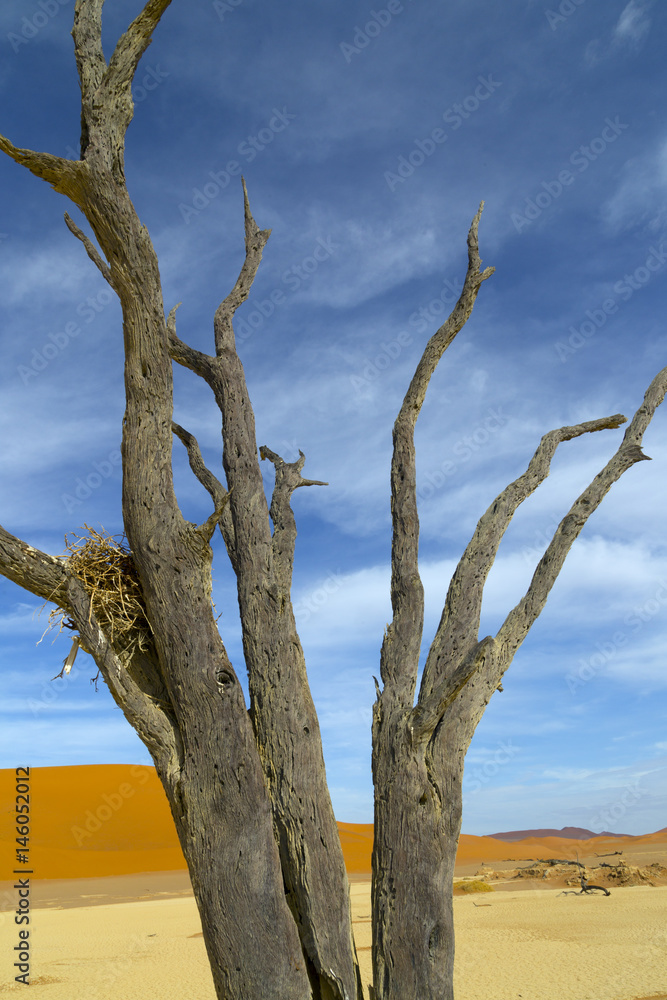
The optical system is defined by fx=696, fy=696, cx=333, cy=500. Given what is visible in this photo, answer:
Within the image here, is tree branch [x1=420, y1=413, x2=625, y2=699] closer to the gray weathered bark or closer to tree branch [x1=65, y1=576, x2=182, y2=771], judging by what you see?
the gray weathered bark

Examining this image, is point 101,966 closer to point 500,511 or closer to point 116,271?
point 500,511

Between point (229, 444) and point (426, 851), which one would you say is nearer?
point (426, 851)

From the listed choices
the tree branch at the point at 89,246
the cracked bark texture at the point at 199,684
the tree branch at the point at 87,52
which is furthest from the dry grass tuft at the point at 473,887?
the tree branch at the point at 87,52

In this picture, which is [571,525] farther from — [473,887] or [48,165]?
[473,887]

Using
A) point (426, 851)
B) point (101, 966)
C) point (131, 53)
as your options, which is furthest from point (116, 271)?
point (101, 966)

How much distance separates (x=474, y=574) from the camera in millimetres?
5059

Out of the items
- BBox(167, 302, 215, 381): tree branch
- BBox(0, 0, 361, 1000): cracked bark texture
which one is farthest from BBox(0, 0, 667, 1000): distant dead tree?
BBox(167, 302, 215, 381): tree branch

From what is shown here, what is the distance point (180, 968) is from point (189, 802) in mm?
9443

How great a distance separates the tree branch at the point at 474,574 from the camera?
4781 mm

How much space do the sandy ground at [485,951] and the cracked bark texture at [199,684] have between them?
645cm

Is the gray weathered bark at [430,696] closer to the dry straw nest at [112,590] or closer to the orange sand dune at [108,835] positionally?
the dry straw nest at [112,590]

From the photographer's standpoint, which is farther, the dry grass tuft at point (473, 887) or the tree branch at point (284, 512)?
the dry grass tuft at point (473, 887)

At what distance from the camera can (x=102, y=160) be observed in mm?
3947

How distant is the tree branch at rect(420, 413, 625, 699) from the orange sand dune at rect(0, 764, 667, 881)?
29708mm
